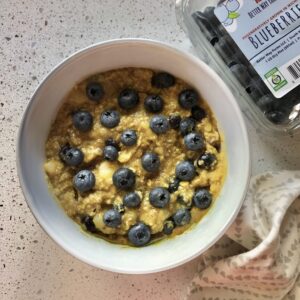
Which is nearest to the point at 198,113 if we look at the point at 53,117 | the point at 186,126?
the point at 186,126

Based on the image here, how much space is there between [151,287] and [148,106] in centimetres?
35

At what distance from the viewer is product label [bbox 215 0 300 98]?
103cm

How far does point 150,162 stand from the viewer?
38.9 inches

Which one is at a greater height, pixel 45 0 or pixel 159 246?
pixel 45 0

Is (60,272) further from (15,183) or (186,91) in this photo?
(186,91)

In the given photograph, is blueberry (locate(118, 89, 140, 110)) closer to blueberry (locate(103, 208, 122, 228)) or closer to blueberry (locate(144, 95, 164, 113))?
blueberry (locate(144, 95, 164, 113))

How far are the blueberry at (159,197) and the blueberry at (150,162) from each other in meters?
0.04

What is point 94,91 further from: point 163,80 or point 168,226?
point 168,226

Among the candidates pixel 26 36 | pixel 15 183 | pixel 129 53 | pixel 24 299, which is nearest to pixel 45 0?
pixel 26 36

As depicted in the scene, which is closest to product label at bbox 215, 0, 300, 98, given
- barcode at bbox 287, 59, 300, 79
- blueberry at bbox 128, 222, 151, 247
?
barcode at bbox 287, 59, 300, 79

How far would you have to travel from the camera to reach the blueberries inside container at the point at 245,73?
104 centimetres

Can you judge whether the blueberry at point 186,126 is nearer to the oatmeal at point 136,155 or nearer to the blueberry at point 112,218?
the oatmeal at point 136,155

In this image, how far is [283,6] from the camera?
1023 mm

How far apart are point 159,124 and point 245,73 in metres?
0.19
